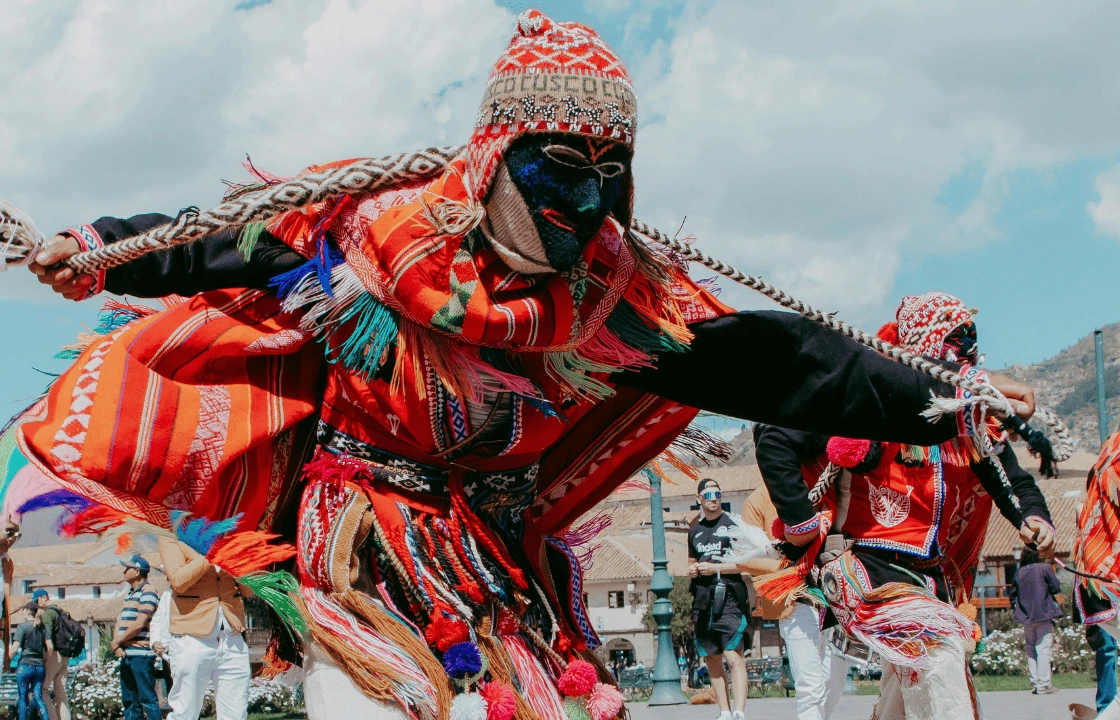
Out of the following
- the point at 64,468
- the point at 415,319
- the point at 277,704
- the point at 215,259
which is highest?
the point at 215,259

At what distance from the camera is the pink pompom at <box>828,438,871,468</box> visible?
5816 millimetres

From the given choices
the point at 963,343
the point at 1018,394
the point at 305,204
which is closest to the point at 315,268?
the point at 305,204

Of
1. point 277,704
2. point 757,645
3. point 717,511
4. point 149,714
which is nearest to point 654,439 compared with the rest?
point 717,511

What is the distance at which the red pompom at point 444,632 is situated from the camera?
9.55ft

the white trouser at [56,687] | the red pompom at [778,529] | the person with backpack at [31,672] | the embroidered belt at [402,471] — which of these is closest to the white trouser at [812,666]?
the red pompom at [778,529]

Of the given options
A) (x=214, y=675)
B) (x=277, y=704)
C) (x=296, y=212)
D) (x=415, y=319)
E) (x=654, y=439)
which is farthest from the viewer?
(x=277, y=704)

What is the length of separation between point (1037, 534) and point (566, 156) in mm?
4147

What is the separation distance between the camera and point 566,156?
270 centimetres

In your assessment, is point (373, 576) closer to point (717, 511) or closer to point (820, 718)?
point (820, 718)

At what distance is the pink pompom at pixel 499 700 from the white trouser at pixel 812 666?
15.5 ft

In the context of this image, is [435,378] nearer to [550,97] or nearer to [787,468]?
[550,97]

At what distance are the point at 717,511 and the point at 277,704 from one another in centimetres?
779

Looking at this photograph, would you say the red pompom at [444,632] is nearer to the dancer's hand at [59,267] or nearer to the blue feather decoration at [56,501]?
the blue feather decoration at [56,501]

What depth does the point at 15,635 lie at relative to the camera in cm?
1246
